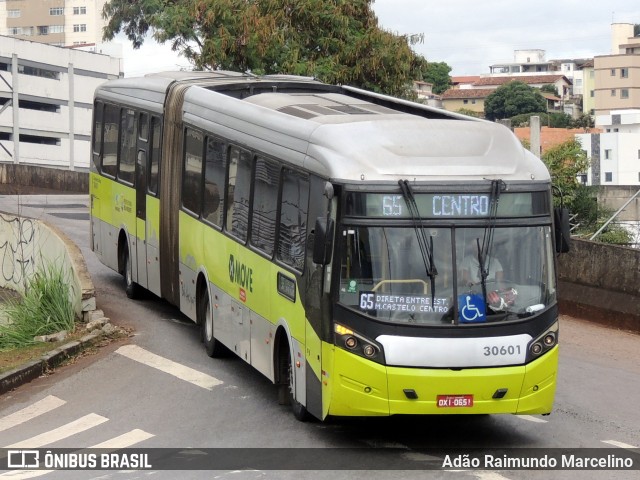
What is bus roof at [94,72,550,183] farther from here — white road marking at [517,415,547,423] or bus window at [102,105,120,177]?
bus window at [102,105,120,177]

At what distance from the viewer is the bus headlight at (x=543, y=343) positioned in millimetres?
10875

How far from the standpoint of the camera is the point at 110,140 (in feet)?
68.8

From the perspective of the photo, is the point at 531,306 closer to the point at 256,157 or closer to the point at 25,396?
the point at 256,157

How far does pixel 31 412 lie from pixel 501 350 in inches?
227

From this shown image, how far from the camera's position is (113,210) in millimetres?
20891

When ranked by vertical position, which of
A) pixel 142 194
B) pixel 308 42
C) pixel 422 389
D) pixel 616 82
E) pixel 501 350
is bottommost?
pixel 422 389

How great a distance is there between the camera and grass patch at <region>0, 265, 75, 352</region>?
17625mm

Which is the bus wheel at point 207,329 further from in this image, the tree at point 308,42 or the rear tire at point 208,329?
the tree at point 308,42

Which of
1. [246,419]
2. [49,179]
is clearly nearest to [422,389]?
[246,419]

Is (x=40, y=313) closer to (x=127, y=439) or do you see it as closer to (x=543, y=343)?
(x=127, y=439)

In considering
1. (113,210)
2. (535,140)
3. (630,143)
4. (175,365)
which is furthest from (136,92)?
(630,143)

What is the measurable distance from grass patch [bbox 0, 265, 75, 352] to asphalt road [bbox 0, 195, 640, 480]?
136cm

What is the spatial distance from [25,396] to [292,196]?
457 cm

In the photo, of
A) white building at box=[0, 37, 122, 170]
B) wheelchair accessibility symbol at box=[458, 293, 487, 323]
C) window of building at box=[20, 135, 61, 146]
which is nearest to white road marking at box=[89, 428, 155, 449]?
A: wheelchair accessibility symbol at box=[458, 293, 487, 323]
